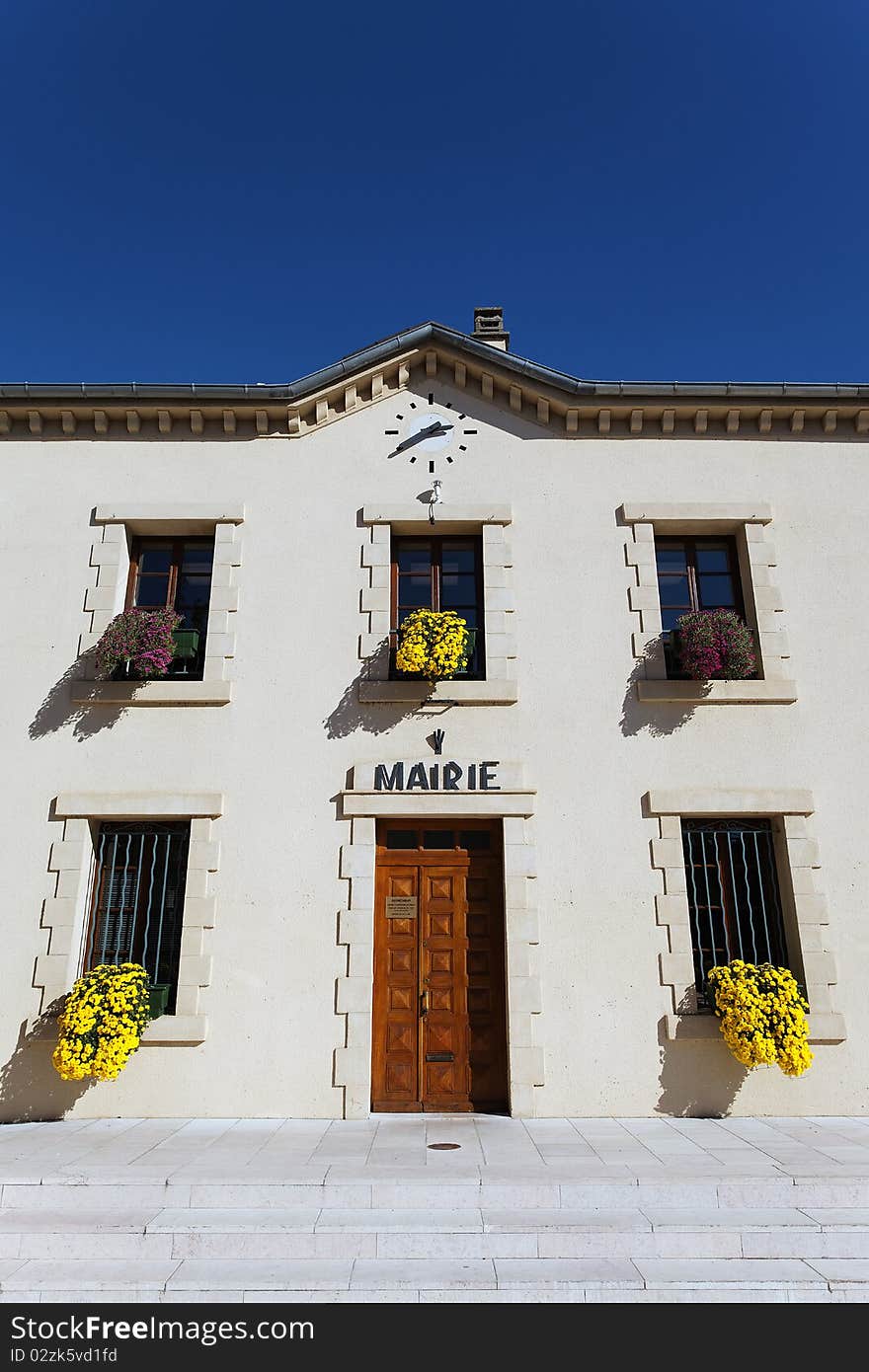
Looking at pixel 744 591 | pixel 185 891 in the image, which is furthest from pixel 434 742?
pixel 744 591

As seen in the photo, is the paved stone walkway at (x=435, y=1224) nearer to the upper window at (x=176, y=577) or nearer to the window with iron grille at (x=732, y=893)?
the window with iron grille at (x=732, y=893)

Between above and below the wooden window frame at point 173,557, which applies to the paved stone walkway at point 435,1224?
below

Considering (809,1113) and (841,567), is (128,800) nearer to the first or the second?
(809,1113)

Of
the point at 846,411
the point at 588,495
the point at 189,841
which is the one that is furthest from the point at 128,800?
the point at 846,411

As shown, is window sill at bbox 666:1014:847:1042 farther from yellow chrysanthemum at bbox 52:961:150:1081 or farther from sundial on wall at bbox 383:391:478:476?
sundial on wall at bbox 383:391:478:476

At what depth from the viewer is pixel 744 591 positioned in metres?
8.15

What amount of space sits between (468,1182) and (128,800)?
4.22 meters

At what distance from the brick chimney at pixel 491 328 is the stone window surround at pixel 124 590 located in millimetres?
3447

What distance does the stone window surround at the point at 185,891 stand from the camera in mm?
6836


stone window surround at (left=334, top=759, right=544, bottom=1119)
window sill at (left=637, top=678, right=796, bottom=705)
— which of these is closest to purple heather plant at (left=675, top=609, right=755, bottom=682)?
window sill at (left=637, top=678, right=796, bottom=705)

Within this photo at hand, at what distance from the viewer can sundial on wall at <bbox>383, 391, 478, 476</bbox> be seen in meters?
8.41

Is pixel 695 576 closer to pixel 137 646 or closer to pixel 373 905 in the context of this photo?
pixel 373 905

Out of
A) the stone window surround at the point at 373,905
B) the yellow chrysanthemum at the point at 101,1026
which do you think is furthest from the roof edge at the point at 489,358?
the yellow chrysanthemum at the point at 101,1026

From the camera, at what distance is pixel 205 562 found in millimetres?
8383
